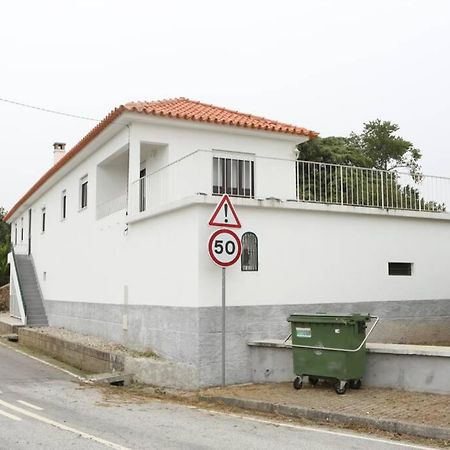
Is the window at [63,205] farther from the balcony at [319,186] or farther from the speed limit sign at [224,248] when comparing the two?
the speed limit sign at [224,248]

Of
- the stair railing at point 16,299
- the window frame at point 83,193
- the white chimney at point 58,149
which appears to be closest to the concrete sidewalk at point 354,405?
the window frame at point 83,193

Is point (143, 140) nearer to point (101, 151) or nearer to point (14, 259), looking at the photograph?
point (101, 151)

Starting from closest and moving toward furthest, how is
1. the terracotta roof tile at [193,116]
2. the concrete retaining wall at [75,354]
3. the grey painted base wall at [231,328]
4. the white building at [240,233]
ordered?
1. the grey painted base wall at [231,328]
2. the white building at [240,233]
3. the concrete retaining wall at [75,354]
4. the terracotta roof tile at [193,116]

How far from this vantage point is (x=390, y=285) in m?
12.0

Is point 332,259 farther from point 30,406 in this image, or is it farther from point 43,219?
point 43,219

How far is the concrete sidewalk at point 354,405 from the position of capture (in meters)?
6.86

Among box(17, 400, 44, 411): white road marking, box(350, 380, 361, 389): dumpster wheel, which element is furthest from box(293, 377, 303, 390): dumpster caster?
box(17, 400, 44, 411): white road marking

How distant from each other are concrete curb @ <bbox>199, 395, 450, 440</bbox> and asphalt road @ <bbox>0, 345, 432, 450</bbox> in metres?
0.40

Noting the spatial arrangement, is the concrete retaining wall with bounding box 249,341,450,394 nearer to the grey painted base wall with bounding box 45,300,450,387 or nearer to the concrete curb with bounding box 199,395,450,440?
the grey painted base wall with bounding box 45,300,450,387

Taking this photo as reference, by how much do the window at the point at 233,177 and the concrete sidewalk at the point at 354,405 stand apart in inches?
220

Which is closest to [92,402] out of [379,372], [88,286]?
[379,372]

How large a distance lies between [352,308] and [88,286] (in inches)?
314

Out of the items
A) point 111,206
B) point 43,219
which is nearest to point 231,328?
point 111,206

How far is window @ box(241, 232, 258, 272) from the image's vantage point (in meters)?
10.6
